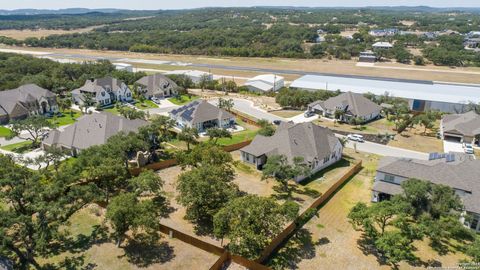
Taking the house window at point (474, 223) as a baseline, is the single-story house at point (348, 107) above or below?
above

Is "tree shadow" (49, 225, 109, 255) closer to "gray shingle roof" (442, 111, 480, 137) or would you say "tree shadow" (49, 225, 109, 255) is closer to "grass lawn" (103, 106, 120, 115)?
"grass lawn" (103, 106, 120, 115)

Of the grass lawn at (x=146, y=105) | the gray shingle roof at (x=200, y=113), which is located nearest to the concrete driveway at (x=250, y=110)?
the gray shingle roof at (x=200, y=113)

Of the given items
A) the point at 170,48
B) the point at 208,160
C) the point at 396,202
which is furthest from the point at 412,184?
the point at 170,48

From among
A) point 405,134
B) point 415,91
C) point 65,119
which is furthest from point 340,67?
point 65,119

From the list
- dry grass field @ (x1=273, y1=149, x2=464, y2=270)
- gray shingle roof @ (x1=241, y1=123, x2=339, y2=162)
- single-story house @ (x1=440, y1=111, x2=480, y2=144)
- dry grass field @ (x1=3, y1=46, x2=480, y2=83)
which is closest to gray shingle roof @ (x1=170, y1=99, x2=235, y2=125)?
gray shingle roof @ (x1=241, y1=123, x2=339, y2=162)

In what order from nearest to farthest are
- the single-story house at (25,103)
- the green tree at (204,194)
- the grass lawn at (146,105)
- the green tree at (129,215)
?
the green tree at (129,215), the green tree at (204,194), the single-story house at (25,103), the grass lawn at (146,105)

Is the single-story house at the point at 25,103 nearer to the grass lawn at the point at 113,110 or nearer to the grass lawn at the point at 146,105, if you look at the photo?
the grass lawn at the point at 113,110
